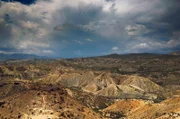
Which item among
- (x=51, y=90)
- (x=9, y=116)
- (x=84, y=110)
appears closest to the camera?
(x=9, y=116)

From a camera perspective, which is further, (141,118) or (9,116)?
(141,118)

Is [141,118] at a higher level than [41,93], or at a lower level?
lower

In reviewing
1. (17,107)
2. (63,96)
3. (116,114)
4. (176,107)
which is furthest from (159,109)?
(17,107)

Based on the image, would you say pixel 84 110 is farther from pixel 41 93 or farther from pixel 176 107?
pixel 176 107

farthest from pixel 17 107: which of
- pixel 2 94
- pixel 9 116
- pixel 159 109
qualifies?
pixel 159 109

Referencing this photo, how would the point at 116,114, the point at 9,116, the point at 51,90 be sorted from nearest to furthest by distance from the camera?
the point at 9,116 → the point at 51,90 → the point at 116,114

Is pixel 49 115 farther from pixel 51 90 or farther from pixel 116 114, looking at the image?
pixel 116 114

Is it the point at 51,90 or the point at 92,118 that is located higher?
the point at 51,90

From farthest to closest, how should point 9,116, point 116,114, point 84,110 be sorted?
point 116,114
point 84,110
point 9,116

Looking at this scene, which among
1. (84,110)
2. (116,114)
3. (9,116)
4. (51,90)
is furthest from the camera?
(116,114)
